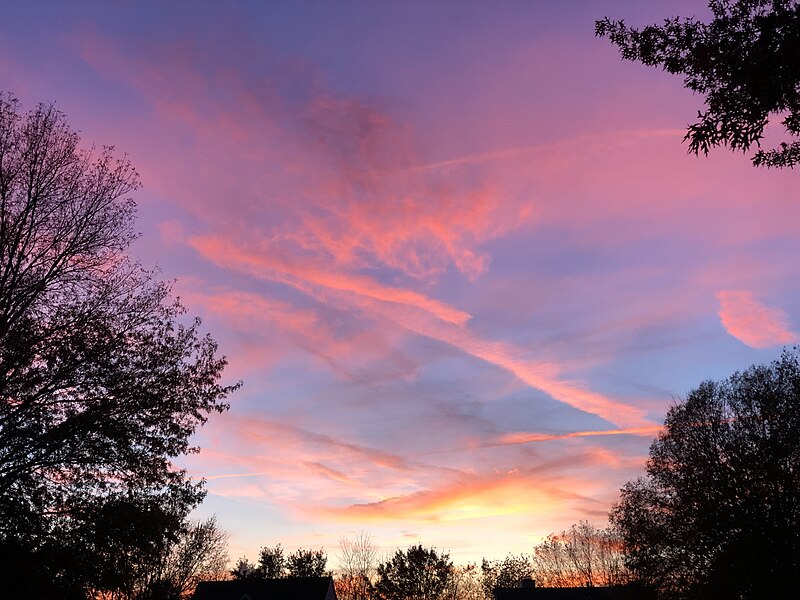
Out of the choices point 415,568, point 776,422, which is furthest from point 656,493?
point 415,568

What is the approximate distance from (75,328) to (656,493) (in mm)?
38636

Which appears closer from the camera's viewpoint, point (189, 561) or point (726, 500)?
point (726, 500)

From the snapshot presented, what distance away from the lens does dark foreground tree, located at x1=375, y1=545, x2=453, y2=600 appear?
265 ft

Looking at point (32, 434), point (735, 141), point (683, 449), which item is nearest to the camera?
point (735, 141)

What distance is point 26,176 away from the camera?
1461 centimetres

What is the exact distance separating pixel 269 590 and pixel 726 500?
41.4 meters

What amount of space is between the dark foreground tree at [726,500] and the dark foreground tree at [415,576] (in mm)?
47999

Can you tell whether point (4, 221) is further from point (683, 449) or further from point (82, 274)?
point (683, 449)

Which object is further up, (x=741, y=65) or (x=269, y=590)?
(x=741, y=65)

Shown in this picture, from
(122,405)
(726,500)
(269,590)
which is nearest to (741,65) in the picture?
(122,405)

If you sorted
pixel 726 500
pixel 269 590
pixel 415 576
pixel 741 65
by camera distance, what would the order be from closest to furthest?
pixel 741 65 < pixel 726 500 < pixel 269 590 < pixel 415 576

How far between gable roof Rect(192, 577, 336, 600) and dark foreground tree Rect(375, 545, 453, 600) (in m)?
28.2

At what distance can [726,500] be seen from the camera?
3553cm

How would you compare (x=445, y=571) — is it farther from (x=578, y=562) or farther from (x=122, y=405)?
(x=122, y=405)
